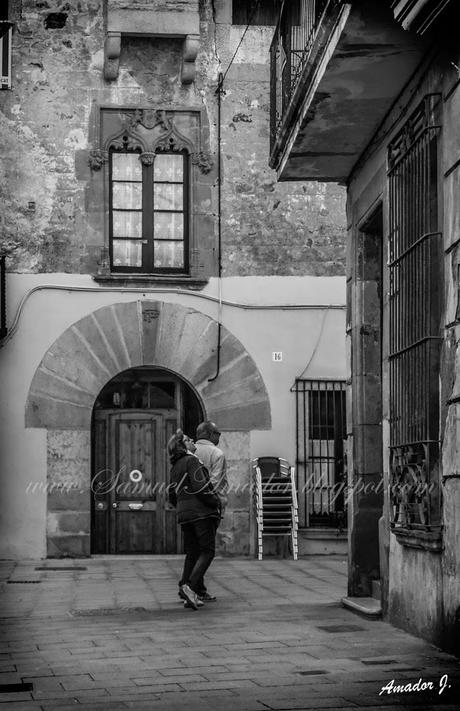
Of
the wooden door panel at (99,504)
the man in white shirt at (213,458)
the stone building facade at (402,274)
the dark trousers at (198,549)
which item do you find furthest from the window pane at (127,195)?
the dark trousers at (198,549)

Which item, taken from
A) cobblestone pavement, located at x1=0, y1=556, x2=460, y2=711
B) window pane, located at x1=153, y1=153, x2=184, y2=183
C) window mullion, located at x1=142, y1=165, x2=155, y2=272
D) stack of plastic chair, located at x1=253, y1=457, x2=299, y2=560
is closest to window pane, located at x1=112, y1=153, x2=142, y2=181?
window mullion, located at x1=142, y1=165, x2=155, y2=272

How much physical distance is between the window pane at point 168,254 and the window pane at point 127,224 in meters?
0.34

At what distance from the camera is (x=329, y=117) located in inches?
417

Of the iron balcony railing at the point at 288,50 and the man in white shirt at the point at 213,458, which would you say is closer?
the iron balcony railing at the point at 288,50

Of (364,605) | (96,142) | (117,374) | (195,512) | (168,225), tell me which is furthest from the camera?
(168,225)

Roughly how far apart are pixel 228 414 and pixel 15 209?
4.17 m

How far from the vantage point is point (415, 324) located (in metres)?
9.25

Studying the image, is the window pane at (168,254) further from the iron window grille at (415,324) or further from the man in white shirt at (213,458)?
the iron window grille at (415,324)

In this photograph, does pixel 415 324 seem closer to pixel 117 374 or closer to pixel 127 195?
pixel 117 374

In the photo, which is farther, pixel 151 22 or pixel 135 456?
pixel 135 456

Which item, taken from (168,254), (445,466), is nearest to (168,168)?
(168,254)

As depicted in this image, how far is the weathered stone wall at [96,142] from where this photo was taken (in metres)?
18.0

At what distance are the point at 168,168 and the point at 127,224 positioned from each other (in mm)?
1024

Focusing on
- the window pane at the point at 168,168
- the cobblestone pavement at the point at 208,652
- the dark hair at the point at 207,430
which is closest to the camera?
the cobblestone pavement at the point at 208,652
